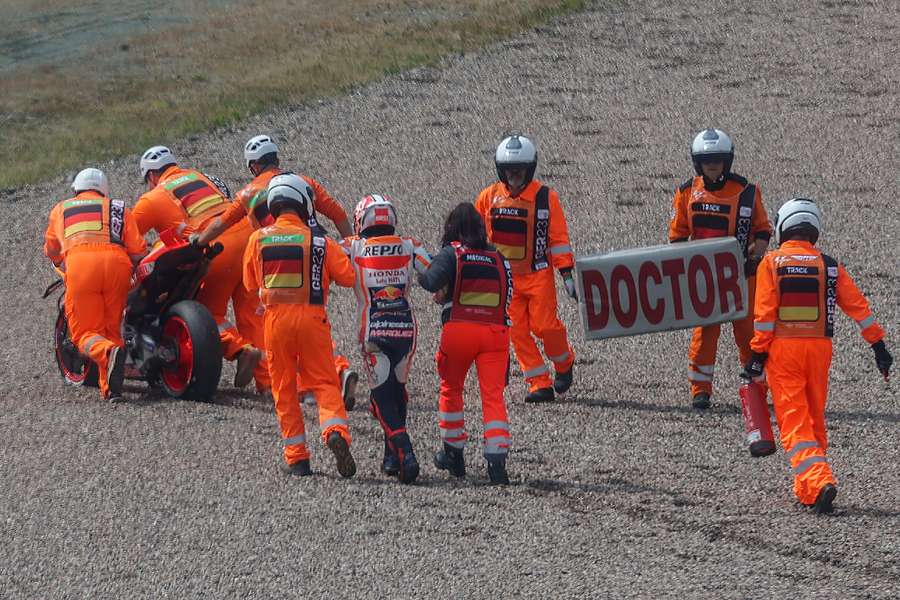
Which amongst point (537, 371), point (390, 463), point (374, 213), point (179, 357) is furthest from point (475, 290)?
point (179, 357)

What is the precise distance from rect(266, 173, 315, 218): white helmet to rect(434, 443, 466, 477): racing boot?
1.88 meters

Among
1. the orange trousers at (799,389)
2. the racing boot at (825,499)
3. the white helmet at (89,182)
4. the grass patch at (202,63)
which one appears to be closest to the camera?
the racing boot at (825,499)

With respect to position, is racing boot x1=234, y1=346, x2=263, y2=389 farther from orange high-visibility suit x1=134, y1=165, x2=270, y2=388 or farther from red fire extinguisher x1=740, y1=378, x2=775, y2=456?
red fire extinguisher x1=740, y1=378, x2=775, y2=456

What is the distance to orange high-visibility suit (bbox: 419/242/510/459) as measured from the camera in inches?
368

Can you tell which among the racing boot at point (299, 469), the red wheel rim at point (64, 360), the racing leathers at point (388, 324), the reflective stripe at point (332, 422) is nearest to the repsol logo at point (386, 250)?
the racing leathers at point (388, 324)

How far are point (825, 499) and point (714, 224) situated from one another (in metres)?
3.12

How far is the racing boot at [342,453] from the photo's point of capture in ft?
30.2

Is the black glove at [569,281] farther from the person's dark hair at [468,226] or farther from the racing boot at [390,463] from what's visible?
the racing boot at [390,463]

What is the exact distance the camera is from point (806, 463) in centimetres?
885

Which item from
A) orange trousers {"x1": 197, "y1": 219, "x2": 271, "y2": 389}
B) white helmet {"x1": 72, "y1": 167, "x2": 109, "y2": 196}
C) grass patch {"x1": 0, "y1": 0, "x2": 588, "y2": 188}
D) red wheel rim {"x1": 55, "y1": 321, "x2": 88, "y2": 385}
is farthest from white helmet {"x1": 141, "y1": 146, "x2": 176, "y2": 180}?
grass patch {"x1": 0, "y1": 0, "x2": 588, "y2": 188}

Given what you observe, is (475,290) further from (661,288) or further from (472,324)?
(661,288)

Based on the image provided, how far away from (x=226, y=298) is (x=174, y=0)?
23.5 m

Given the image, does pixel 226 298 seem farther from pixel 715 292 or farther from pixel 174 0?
pixel 174 0

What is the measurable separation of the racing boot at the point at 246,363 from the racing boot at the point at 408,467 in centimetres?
228
